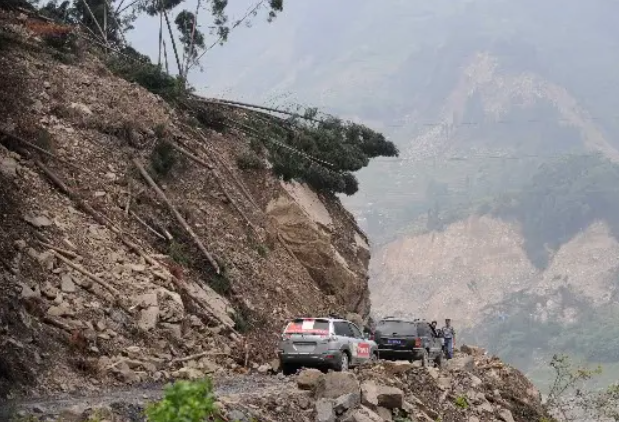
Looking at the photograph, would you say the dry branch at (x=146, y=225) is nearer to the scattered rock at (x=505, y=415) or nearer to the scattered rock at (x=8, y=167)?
the scattered rock at (x=8, y=167)

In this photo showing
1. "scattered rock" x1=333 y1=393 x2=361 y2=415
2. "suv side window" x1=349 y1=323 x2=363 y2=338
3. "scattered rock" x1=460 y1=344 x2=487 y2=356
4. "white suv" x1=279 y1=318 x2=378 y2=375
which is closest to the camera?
"scattered rock" x1=333 y1=393 x2=361 y2=415

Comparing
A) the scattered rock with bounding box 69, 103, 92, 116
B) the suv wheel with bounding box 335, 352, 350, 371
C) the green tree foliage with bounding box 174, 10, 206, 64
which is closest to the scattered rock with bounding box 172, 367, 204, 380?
the suv wheel with bounding box 335, 352, 350, 371

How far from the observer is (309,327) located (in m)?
20.3

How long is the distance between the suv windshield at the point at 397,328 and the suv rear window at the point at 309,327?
6.14 m

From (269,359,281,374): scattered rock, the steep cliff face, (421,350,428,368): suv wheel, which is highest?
the steep cliff face

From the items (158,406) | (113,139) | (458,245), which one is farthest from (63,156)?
(458,245)

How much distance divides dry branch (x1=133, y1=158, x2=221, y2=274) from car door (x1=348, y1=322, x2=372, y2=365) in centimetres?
505

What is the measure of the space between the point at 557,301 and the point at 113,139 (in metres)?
164

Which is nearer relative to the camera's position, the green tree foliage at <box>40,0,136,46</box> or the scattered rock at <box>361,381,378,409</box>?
the scattered rock at <box>361,381,378,409</box>

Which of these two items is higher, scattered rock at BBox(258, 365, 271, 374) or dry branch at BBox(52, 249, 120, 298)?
dry branch at BBox(52, 249, 120, 298)

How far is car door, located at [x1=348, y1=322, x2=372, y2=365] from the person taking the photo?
2106cm

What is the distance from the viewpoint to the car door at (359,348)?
829 inches

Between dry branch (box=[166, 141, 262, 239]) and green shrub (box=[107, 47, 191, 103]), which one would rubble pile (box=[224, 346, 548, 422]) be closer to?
dry branch (box=[166, 141, 262, 239])

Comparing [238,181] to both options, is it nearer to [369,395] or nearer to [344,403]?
[369,395]
